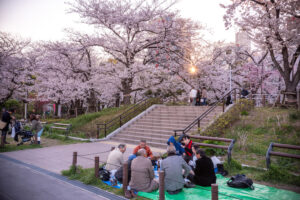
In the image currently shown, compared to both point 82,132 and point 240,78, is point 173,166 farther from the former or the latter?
point 240,78

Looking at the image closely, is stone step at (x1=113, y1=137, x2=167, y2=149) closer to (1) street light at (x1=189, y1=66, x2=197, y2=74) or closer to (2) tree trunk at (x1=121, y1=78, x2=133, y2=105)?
(2) tree trunk at (x1=121, y1=78, x2=133, y2=105)

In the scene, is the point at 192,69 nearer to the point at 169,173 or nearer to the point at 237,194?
the point at 237,194

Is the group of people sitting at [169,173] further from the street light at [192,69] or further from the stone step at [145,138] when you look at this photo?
the street light at [192,69]

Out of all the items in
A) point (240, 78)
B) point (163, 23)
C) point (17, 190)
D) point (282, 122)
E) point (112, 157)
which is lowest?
point (17, 190)

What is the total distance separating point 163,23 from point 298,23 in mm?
9541

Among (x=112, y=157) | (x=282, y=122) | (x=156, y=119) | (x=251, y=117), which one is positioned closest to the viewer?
(x=112, y=157)

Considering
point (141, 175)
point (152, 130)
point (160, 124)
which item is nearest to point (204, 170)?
point (141, 175)

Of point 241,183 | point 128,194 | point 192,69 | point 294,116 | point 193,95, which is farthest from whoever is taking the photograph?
point 192,69

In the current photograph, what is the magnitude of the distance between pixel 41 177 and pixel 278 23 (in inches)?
637

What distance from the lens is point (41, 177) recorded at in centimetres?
705

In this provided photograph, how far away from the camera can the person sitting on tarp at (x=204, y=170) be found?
19.9ft

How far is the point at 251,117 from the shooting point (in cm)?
1255

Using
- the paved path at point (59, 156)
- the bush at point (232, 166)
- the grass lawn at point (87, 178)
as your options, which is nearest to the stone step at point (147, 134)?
the paved path at point (59, 156)

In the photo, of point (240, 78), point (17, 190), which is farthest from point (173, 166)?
point (240, 78)
